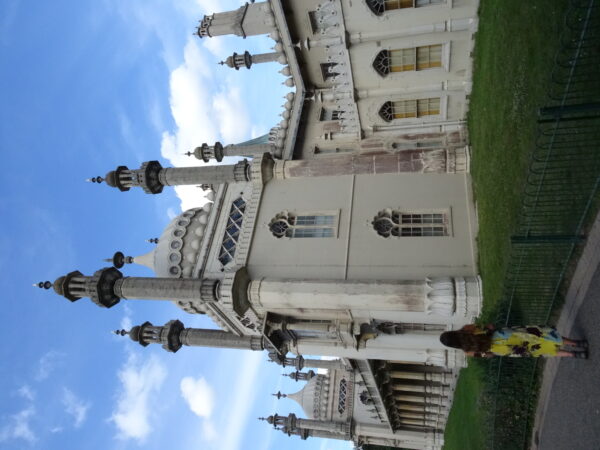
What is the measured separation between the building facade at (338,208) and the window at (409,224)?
0.06 m

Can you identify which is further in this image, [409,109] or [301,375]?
[301,375]

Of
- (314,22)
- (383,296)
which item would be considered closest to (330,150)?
(314,22)

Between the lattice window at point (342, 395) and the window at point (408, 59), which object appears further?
the lattice window at point (342, 395)

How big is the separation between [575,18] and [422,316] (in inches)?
494

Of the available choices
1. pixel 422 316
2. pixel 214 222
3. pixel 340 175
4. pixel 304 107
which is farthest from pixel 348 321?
pixel 304 107

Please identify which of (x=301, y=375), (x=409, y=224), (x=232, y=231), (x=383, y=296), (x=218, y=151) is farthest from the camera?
(x=301, y=375)

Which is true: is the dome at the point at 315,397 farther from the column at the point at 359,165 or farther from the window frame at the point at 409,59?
the window frame at the point at 409,59

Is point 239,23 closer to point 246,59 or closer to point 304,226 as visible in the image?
point 246,59

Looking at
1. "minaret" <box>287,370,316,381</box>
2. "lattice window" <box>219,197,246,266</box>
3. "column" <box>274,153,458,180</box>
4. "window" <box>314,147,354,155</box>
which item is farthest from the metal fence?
"minaret" <box>287,370,316,381</box>

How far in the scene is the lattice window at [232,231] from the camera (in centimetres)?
2245

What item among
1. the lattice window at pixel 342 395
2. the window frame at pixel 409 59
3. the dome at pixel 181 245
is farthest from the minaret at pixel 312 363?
the window frame at pixel 409 59

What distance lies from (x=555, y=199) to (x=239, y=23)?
68.8 feet

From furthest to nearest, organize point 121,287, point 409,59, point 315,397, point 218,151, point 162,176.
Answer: point 315,397, point 218,151, point 162,176, point 409,59, point 121,287

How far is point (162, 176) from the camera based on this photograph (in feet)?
81.0
